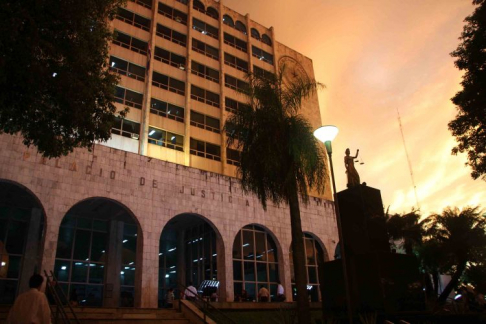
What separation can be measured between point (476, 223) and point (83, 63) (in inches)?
1291

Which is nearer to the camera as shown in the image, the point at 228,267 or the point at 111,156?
the point at 111,156

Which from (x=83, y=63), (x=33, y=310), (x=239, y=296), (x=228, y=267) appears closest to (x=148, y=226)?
(x=228, y=267)

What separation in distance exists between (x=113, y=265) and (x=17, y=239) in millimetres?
5807

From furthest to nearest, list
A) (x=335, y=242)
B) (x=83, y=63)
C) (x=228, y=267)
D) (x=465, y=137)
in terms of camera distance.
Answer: (x=335, y=242)
(x=228, y=267)
(x=465, y=137)
(x=83, y=63)

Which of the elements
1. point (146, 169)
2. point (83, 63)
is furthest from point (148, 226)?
point (83, 63)

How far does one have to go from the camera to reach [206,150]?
33156 millimetres

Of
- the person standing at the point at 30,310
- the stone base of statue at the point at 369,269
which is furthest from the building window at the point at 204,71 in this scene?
the person standing at the point at 30,310

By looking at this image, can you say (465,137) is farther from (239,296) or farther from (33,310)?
(33,310)

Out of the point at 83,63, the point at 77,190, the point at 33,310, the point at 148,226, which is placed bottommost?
the point at 33,310

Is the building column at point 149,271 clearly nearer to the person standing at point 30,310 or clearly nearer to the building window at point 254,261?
the building window at point 254,261

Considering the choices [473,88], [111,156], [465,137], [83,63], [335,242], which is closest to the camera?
[83,63]

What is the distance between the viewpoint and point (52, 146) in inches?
516

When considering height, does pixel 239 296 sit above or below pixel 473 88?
below

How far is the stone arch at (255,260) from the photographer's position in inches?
1046
